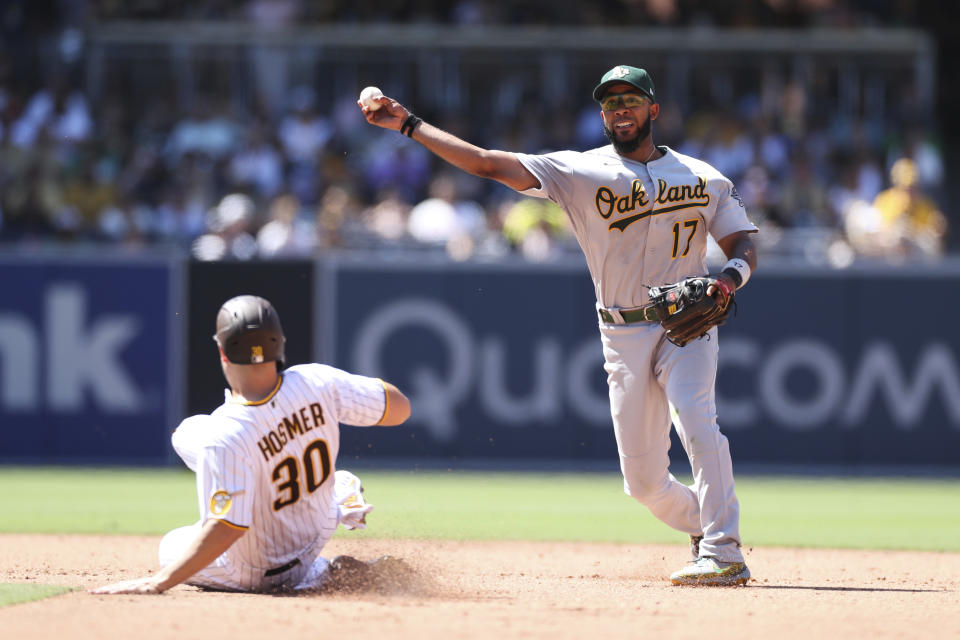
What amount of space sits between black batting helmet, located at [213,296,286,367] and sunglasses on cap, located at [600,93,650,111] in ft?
6.49

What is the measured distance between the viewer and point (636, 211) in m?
6.21

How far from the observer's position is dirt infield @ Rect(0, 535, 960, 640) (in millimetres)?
4766

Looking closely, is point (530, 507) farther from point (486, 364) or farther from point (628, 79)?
point (628, 79)

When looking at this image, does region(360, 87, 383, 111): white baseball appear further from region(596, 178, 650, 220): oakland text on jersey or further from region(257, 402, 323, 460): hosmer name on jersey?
region(257, 402, 323, 460): hosmer name on jersey

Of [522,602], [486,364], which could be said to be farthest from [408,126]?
[486,364]

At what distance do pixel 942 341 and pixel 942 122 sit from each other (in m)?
8.80

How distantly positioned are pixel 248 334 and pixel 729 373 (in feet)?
25.5

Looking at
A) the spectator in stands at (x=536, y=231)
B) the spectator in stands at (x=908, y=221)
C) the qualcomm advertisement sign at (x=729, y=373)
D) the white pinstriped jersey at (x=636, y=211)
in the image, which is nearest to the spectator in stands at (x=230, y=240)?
the qualcomm advertisement sign at (x=729, y=373)

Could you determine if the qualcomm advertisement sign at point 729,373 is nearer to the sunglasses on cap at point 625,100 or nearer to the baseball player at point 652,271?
the baseball player at point 652,271

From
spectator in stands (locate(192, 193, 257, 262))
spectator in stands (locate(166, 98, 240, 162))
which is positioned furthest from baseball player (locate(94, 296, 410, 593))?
spectator in stands (locate(166, 98, 240, 162))

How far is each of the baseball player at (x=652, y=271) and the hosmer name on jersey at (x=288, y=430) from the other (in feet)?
4.94

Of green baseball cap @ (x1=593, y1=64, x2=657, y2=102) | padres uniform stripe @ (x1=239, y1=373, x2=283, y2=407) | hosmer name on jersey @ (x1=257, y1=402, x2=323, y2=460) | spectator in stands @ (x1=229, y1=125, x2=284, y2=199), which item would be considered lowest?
hosmer name on jersey @ (x1=257, y1=402, x2=323, y2=460)

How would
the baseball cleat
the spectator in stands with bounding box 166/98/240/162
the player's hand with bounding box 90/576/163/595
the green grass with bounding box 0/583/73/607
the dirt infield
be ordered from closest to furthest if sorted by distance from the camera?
the dirt infield
the player's hand with bounding box 90/576/163/595
the green grass with bounding box 0/583/73/607
the baseball cleat
the spectator in stands with bounding box 166/98/240/162

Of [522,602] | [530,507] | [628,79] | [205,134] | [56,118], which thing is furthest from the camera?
[205,134]
